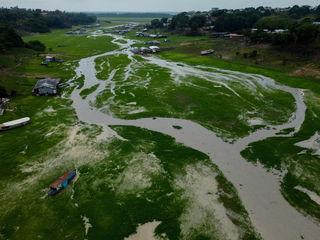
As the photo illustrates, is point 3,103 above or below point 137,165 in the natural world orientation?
below

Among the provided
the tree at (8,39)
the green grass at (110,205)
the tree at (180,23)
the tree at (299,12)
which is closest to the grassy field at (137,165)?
the green grass at (110,205)

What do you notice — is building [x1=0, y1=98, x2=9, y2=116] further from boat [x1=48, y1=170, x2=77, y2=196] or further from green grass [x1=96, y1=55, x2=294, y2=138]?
boat [x1=48, y1=170, x2=77, y2=196]

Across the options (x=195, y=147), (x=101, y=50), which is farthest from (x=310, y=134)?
(x=101, y=50)

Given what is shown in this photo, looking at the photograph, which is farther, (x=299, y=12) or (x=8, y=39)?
(x=299, y=12)

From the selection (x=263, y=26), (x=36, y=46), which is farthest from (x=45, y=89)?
(x=263, y=26)

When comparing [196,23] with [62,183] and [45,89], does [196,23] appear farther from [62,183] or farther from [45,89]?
[62,183]

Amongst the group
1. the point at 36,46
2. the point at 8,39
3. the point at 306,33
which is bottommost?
the point at 36,46

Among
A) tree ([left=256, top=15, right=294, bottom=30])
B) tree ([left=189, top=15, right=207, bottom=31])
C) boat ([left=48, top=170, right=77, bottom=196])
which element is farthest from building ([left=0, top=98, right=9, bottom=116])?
tree ([left=189, top=15, right=207, bottom=31])
